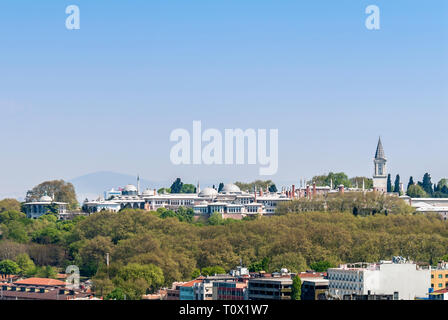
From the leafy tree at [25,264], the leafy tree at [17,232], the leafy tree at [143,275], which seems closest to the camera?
Result: the leafy tree at [143,275]

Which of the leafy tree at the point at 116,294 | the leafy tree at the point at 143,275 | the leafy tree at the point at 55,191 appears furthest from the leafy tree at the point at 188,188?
the leafy tree at the point at 116,294

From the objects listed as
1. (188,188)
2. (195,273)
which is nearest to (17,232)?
(195,273)

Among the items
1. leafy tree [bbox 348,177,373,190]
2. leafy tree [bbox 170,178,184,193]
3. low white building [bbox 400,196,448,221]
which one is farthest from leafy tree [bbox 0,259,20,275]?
leafy tree [bbox 170,178,184,193]

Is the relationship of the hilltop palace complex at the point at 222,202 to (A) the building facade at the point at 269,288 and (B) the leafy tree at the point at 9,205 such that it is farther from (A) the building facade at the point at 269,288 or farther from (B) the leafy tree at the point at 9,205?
(A) the building facade at the point at 269,288

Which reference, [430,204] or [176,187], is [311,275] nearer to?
[430,204]
